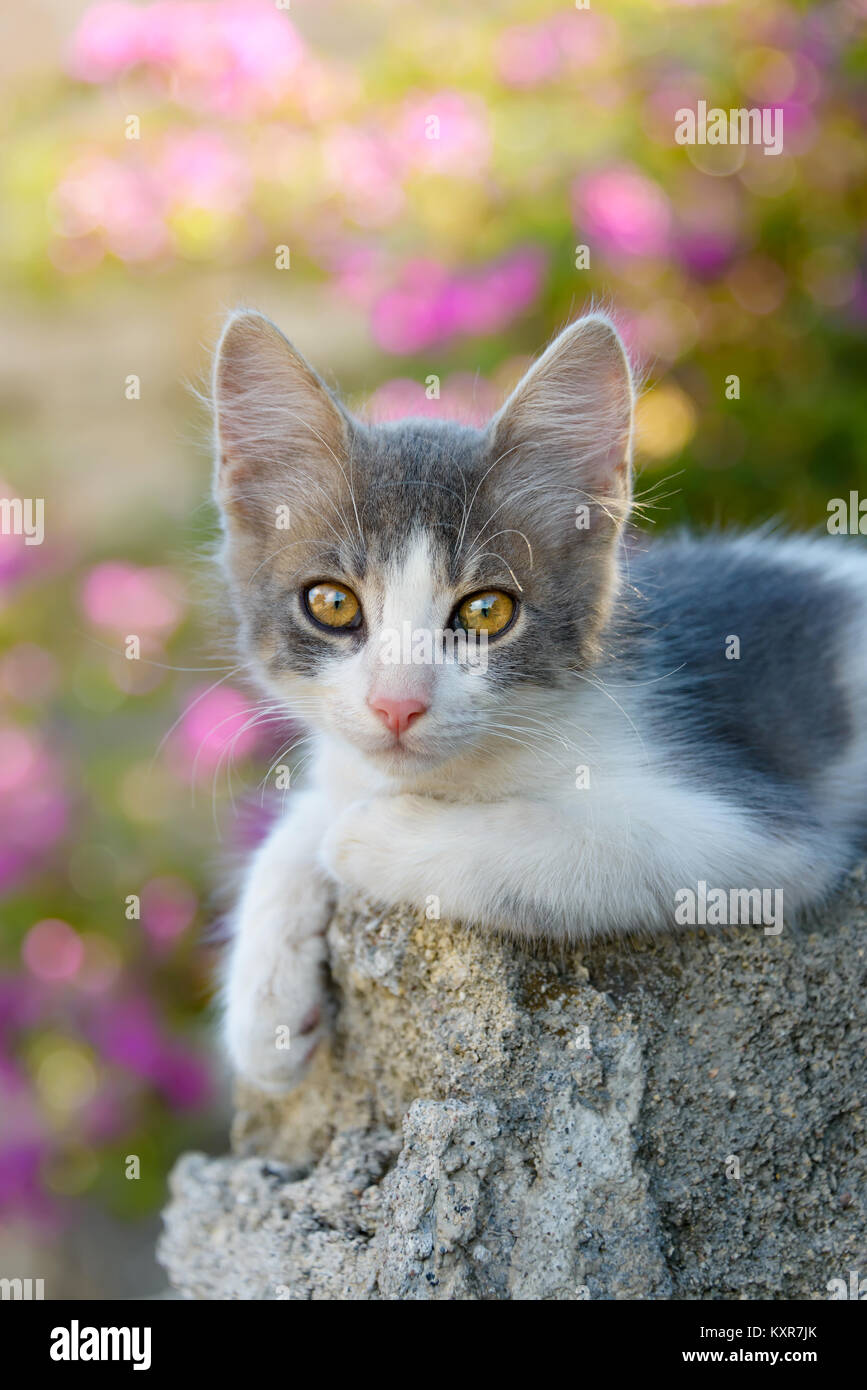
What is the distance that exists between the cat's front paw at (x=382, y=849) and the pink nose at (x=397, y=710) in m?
0.20

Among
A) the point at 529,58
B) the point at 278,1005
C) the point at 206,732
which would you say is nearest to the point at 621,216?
the point at 529,58

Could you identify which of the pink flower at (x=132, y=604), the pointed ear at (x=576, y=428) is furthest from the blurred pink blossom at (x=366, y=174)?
the pointed ear at (x=576, y=428)

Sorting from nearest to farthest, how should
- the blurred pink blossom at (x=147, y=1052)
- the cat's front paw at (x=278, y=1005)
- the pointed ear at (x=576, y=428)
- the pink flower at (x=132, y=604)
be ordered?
1. the pointed ear at (x=576, y=428)
2. the cat's front paw at (x=278, y=1005)
3. the blurred pink blossom at (x=147, y=1052)
4. the pink flower at (x=132, y=604)

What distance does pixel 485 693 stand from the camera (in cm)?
199

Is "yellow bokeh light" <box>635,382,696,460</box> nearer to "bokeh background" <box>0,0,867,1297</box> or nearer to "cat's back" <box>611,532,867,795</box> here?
"bokeh background" <box>0,0,867,1297</box>

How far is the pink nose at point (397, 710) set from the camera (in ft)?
6.21

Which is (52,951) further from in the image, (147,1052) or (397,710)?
(397,710)

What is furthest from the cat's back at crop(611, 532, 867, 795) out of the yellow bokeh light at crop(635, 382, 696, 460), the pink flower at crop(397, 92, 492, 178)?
the pink flower at crop(397, 92, 492, 178)

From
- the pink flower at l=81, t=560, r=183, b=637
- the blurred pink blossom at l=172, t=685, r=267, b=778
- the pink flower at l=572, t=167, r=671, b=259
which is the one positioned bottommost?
the blurred pink blossom at l=172, t=685, r=267, b=778

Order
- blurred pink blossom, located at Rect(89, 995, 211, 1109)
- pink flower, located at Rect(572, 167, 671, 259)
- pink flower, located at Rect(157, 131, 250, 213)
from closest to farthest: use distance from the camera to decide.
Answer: blurred pink blossom, located at Rect(89, 995, 211, 1109) < pink flower, located at Rect(572, 167, 671, 259) < pink flower, located at Rect(157, 131, 250, 213)

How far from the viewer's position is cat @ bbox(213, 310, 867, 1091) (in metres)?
2.00

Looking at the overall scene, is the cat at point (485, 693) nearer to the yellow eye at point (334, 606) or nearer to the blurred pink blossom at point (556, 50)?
the yellow eye at point (334, 606)

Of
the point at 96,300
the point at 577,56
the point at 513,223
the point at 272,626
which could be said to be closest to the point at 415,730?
the point at 272,626
